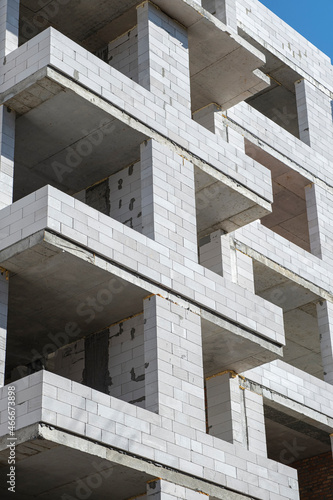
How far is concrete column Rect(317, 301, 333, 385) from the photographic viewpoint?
27.8 meters

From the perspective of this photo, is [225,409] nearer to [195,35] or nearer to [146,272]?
[146,272]

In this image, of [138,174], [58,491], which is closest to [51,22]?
[138,174]

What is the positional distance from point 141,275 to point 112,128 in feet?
11.8

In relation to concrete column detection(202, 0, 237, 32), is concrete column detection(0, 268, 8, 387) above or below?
below

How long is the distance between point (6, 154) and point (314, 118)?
45.4 ft

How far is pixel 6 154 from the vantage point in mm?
21172

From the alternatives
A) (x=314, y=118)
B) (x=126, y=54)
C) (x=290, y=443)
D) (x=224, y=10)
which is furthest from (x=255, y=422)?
(x=314, y=118)

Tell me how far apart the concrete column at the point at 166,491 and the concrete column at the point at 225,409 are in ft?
13.6

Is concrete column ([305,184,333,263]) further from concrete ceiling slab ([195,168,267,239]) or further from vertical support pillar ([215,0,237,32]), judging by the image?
vertical support pillar ([215,0,237,32])

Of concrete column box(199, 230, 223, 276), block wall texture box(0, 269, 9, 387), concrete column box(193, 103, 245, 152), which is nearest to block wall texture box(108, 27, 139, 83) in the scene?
concrete column box(193, 103, 245, 152)

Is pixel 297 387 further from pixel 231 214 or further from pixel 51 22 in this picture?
pixel 51 22

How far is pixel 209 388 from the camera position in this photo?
80.3ft

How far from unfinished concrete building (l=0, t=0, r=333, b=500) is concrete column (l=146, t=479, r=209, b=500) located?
33 millimetres

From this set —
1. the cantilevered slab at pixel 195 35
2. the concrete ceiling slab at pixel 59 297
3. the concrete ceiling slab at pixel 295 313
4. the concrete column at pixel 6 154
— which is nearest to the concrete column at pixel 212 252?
the concrete ceiling slab at pixel 295 313
